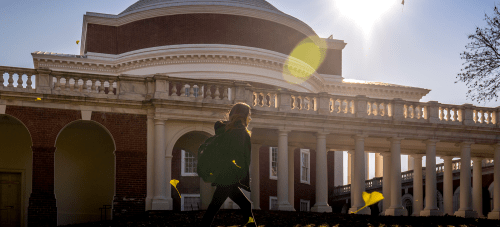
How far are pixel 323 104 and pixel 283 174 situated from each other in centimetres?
331

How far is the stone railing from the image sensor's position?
18844 mm

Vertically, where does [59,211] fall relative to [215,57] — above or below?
below

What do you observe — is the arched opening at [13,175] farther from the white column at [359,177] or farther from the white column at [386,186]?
the white column at [386,186]

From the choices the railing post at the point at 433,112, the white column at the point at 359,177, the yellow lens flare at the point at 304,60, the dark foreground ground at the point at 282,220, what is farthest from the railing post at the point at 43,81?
the yellow lens flare at the point at 304,60

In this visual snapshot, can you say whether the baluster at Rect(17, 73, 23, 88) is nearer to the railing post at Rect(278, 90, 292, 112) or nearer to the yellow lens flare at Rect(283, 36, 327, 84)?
the railing post at Rect(278, 90, 292, 112)

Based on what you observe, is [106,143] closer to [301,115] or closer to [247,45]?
[301,115]

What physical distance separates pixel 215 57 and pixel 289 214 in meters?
16.1

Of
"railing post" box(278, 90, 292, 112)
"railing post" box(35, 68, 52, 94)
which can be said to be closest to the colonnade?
"railing post" box(278, 90, 292, 112)

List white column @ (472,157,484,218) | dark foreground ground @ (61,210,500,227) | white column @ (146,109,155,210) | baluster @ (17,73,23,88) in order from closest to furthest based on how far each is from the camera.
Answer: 1. dark foreground ground @ (61,210,500,227)
2. baluster @ (17,73,23,88)
3. white column @ (146,109,155,210)
4. white column @ (472,157,484,218)

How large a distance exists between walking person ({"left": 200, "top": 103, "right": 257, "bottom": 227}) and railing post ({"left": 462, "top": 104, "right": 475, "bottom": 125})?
19.3 meters

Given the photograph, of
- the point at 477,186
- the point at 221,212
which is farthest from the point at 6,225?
the point at 477,186

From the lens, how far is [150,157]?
19484 millimetres

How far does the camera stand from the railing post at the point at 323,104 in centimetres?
2170

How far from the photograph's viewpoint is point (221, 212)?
57.3 feet
